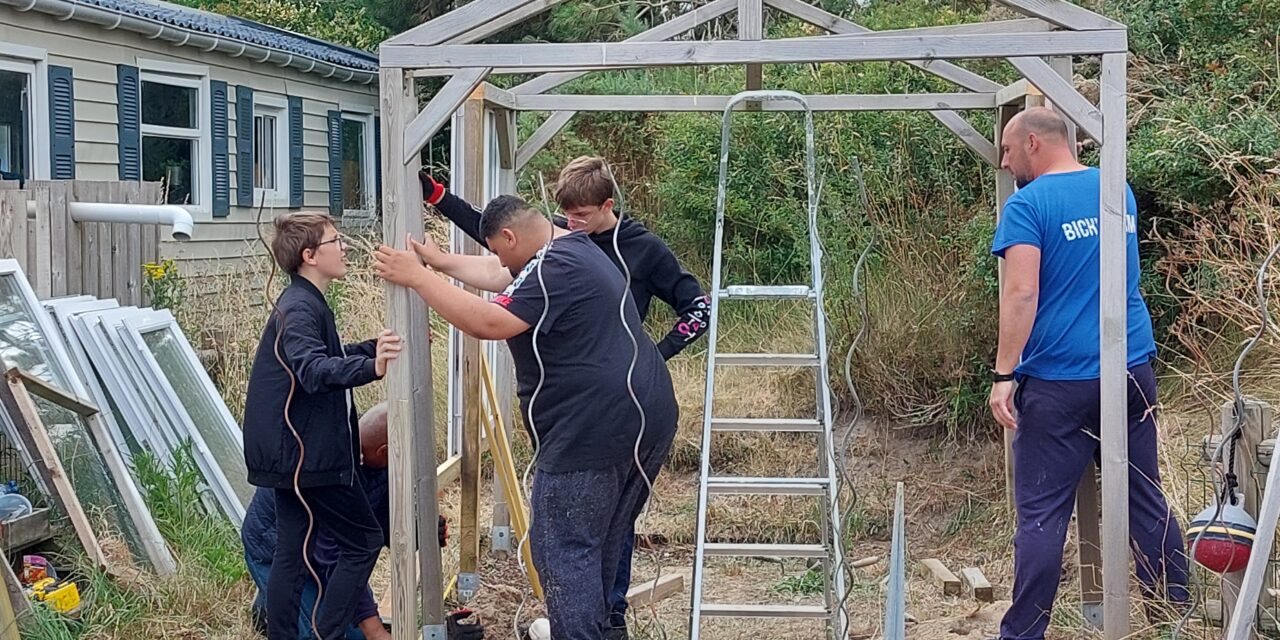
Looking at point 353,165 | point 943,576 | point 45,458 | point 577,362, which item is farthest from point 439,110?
point 353,165

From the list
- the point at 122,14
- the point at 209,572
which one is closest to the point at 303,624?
the point at 209,572

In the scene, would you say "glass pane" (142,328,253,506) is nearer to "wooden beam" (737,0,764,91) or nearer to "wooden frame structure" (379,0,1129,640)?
"wooden frame structure" (379,0,1129,640)

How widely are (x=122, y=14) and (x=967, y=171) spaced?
6621mm

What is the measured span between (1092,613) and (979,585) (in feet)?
3.28

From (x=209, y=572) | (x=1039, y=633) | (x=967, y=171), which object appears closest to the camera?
(x=1039, y=633)

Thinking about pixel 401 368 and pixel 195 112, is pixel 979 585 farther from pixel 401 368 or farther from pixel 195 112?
pixel 195 112

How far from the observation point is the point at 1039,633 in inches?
172

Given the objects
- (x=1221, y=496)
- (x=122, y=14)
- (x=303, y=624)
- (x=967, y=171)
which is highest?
(x=122, y=14)

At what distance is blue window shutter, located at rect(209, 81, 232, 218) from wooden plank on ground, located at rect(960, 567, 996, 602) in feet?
26.9

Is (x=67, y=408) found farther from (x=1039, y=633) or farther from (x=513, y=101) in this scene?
(x=1039, y=633)

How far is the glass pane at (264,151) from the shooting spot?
13188 millimetres

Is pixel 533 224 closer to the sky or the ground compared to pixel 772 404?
closer to the sky

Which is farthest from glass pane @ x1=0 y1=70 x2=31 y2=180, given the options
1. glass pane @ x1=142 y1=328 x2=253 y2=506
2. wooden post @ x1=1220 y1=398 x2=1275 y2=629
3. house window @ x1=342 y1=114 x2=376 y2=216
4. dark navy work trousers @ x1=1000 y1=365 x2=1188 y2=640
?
wooden post @ x1=1220 y1=398 x2=1275 y2=629

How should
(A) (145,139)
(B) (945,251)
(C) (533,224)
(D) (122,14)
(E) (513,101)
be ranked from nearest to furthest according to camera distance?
1. (C) (533,224)
2. (E) (513,101)
3. (B) (945,251)
4. (D) (122,14)
5. (A) (145,139)
